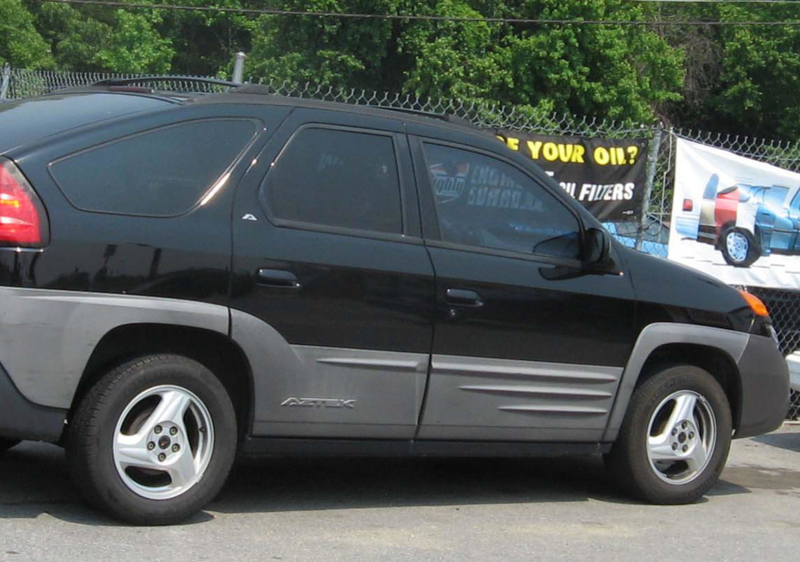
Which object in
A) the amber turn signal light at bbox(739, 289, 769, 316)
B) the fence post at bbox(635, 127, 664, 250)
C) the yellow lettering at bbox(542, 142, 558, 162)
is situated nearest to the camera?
the amber turn signal light at bbox(739, 289, 769, 316)

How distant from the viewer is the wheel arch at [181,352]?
4.64 metres

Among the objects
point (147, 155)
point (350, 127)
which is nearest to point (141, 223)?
point (147, 155)

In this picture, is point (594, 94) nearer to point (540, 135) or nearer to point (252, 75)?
point (252, 75)

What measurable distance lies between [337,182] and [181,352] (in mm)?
1022

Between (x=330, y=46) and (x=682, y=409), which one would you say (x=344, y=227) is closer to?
(x=682, y=409)

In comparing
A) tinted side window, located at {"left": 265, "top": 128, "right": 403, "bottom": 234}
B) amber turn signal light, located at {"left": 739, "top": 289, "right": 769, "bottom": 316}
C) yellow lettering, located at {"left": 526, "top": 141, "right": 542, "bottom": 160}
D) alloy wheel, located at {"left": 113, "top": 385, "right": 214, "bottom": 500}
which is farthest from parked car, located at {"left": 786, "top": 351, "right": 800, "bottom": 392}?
alloy wheel, located at {"left": 113, "top": 385, "right": 214, "bottom": 500}

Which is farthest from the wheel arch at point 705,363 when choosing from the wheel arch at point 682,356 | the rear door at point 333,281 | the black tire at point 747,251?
the black tire at point 747,251

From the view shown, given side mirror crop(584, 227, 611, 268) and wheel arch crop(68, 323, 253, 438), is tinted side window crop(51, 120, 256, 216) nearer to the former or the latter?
wheel arch crop(68, 323, 253, 438)

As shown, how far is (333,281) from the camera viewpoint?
16.4 feet

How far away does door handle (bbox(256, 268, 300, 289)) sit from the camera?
4836 mm

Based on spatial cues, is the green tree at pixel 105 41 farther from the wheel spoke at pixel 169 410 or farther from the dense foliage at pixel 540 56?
the wheel spoke at pixel 169 410

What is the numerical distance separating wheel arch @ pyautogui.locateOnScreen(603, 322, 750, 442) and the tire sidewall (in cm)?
8

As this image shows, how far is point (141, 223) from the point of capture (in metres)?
4.62

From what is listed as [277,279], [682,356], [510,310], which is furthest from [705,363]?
[277,279]
